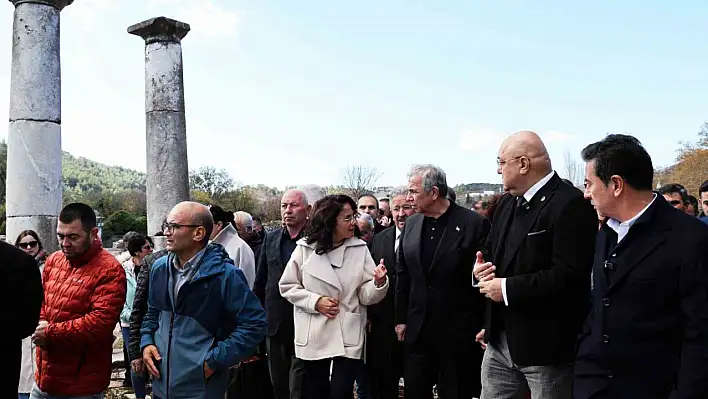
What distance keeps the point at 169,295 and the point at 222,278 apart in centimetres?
33

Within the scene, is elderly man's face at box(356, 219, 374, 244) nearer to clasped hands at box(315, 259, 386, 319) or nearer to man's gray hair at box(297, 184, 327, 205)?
man's gray hair at box(297, 184, 327, 205)

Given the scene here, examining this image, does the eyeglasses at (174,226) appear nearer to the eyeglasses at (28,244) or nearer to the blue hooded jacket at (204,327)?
the blue hooded jacket at (204,327)

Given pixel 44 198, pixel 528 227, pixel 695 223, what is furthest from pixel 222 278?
pixel 44 198

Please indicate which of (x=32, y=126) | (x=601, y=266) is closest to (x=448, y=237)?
(x=601, y=266)

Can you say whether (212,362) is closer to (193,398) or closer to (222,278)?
(193,398)

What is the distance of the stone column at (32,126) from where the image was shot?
7906mm

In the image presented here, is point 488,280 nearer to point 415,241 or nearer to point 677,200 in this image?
point 415,241

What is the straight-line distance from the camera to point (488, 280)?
3564mm

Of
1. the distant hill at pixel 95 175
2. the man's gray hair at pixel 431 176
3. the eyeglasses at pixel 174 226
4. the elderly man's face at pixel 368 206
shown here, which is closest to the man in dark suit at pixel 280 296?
the man's gray hair at pixel 431 176

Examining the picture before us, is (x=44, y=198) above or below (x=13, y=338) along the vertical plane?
above

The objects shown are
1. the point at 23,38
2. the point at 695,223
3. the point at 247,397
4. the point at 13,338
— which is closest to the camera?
the point at 695,223

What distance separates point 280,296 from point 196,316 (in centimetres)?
165

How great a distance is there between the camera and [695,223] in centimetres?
273

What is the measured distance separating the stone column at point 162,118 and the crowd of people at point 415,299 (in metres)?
4.18
